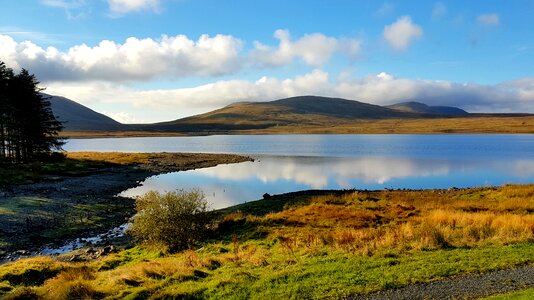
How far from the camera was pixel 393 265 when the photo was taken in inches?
639

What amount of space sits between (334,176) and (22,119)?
50133mm

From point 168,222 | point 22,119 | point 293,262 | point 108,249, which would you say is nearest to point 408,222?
point 293,262

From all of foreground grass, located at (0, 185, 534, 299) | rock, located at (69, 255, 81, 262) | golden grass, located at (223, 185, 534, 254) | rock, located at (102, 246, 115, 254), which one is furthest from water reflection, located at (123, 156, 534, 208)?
rock, located at (69, 255, 81, 262)

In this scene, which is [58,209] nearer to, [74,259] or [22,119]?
[74,259]

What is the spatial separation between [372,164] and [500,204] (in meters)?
54.1

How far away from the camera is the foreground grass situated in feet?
47.9

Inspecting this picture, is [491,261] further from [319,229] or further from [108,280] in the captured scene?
[108,280]

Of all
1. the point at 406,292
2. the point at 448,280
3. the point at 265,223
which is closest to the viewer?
the point at 406,292

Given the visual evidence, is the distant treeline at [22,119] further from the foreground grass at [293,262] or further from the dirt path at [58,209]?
the foreground grass at [293,262]

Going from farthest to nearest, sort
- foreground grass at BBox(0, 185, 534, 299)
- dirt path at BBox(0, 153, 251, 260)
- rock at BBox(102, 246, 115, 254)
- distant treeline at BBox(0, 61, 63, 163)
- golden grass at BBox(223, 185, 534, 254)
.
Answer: distant treeline at BBox(0, 61, 63, 163)
dirt path at BBox(0, 153, 251, 260)
rock at BBox(102, 246, 115, 254)
golden grass at BBox(223, 185, 534, 254)
foreground grass at BBox(0, 185, 534, 299)

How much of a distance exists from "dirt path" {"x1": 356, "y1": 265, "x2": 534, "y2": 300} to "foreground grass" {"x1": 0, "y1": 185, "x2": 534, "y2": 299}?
0.50 meters

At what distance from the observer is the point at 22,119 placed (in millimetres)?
65062

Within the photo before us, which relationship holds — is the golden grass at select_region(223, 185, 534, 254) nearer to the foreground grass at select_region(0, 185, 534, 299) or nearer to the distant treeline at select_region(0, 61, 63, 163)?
the foreground grass at select_region(0, 185, 534, 299)

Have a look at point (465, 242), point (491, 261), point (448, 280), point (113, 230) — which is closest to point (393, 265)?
point (448, 280)
